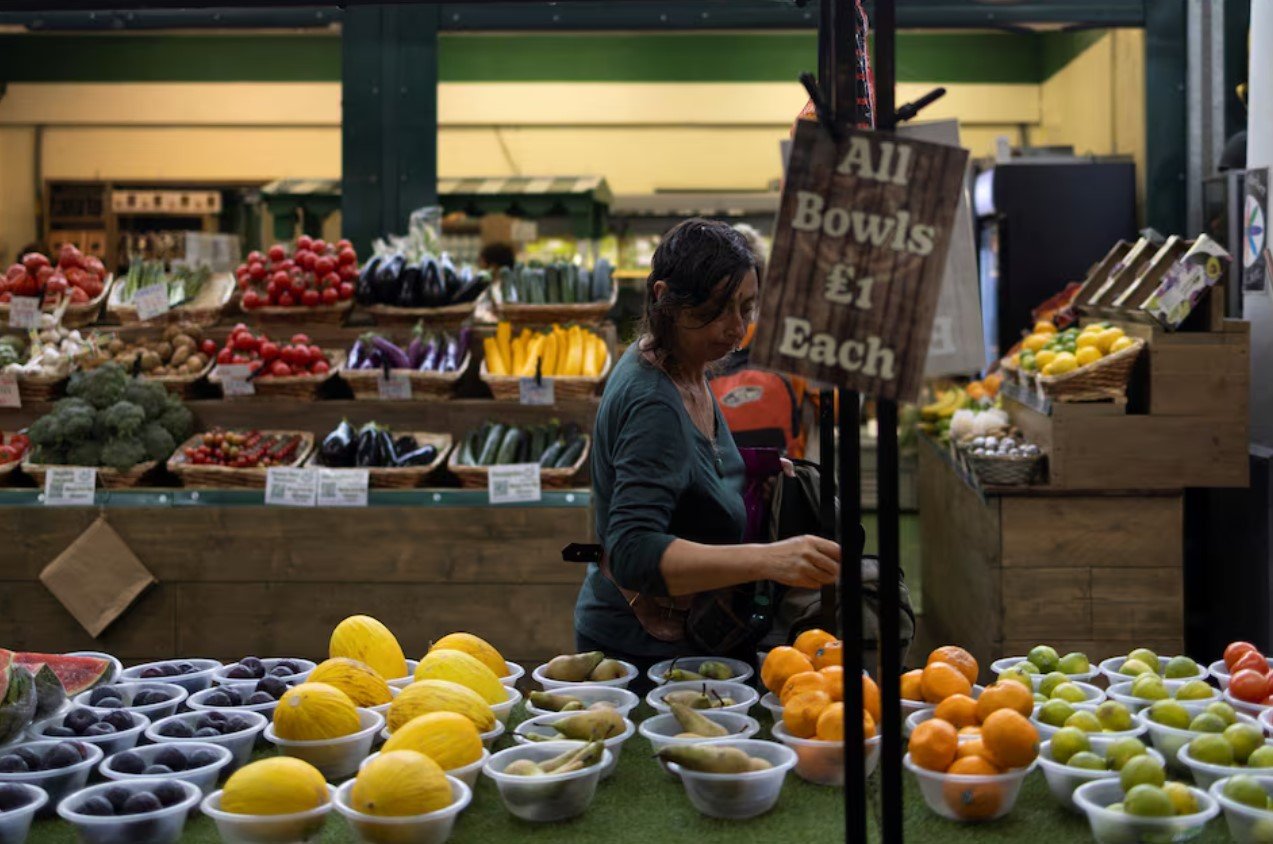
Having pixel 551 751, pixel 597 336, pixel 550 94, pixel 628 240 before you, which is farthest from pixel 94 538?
pixel 550 94

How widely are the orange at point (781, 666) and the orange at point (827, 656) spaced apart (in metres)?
0.02

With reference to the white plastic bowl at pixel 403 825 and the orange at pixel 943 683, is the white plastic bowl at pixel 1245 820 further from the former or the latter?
the white plastic bowl at pixel 403 825

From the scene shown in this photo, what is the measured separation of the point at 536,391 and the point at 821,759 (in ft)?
11.0

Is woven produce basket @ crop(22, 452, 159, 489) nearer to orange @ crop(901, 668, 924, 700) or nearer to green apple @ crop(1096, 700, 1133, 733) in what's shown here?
orange @ crop(901, 668, 924, 700)

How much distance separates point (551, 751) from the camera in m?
2.08

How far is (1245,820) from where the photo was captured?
1.79 meters

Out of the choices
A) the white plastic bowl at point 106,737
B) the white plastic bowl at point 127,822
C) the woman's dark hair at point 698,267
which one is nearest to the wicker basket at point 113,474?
the white plastic bowl at point 106,737

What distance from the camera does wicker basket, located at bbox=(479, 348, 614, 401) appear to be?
5.37 m

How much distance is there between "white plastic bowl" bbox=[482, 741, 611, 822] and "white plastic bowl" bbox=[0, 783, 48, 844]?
2.01ft

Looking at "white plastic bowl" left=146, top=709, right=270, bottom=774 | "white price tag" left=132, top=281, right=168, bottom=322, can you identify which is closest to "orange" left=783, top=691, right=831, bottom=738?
"white plastic bowl" left=146, top=709, right=270, bottom=774

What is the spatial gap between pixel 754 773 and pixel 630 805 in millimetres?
219

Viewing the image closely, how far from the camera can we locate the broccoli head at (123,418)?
5.08m

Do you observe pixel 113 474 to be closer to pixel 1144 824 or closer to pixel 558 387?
pixel 558 387

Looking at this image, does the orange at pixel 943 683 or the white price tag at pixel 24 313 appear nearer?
the orange at pixel 943 683
